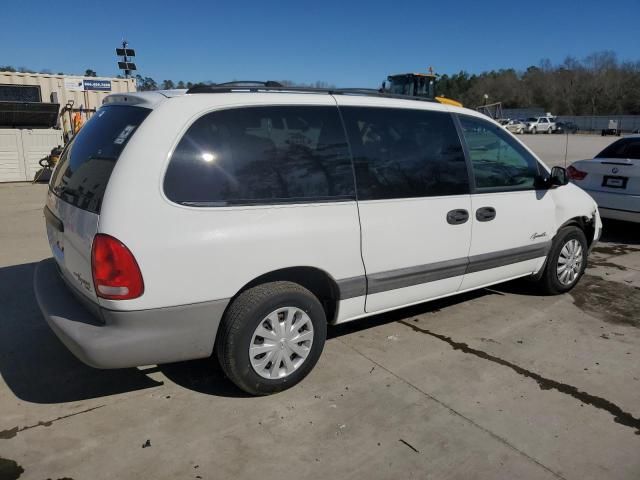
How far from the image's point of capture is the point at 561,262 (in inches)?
193

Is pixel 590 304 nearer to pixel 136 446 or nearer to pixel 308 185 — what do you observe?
pixel 308 185

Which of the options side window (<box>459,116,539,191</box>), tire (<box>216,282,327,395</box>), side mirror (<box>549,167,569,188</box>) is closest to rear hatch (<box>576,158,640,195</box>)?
side mirror (<box>549,167,569,188</box>)

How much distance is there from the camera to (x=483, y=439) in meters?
2.77

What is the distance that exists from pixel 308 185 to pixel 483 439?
5.73 ft

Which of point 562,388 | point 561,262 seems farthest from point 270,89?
point 561,262

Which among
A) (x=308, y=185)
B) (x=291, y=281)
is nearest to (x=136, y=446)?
(x=291, y=281)

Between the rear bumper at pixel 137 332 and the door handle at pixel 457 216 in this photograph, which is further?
the door handle at pixel 457 216

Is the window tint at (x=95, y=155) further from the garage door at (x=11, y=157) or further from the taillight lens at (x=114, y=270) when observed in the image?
the garage door at (x=11, y=157)

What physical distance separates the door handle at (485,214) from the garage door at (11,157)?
12784 mm

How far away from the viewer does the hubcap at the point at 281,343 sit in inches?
118

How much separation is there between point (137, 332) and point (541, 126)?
60091mm

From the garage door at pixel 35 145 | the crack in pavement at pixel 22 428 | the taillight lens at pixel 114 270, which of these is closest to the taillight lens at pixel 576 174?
the taillight lens at pixel 114 270

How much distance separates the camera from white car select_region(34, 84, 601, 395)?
8.64 ft

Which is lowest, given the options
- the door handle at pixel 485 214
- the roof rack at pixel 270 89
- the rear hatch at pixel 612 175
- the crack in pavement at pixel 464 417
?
the crack in pavement at pixel 464 417
